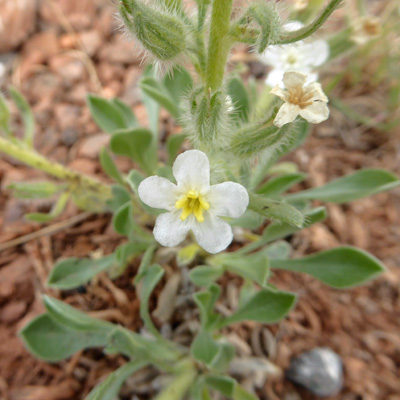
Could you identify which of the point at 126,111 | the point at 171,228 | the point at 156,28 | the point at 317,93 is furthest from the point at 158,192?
the point at 126,111

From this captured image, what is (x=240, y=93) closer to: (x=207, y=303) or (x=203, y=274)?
(x=203, y=274)

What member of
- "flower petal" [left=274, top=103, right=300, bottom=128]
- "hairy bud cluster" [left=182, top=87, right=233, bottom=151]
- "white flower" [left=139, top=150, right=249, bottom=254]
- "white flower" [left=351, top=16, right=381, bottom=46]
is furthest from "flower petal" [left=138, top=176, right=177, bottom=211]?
"white flower" [left=351, top=16, right=381, bottom=46]

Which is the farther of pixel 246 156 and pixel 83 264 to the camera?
pixel 83 264

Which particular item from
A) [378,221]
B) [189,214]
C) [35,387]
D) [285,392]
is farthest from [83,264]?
[378,221]

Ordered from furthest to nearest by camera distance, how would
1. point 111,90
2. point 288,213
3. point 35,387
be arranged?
1. point 111,90
2. point 35,387
3. point 288,213

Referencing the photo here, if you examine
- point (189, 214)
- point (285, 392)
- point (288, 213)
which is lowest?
point (285, 392)

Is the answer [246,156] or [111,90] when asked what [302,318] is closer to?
[246,156]
